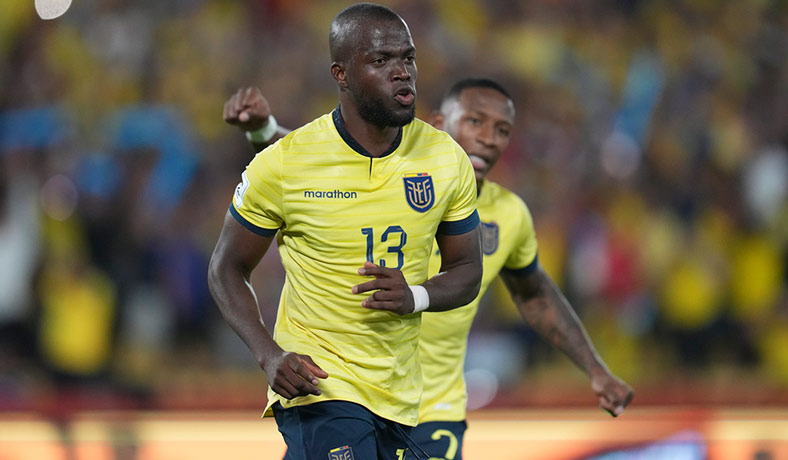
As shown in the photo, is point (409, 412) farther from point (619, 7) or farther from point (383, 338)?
point (619, 7)

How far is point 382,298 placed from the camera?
311cm

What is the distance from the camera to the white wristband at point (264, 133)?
409 centimetres

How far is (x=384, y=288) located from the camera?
3121 mm

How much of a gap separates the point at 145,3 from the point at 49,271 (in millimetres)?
3332

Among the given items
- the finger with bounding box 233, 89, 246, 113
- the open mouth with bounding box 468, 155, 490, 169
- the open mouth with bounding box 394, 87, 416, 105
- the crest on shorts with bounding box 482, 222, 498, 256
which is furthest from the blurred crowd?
the open mouth with bounding box 394, 87, 416, 105

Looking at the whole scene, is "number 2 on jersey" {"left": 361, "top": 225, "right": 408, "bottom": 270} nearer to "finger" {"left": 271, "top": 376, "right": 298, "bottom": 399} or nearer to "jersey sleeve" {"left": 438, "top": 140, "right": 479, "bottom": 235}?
"jersey sleeve" {"left": 438, "top": 140, "right": 479, "bottom": 235}

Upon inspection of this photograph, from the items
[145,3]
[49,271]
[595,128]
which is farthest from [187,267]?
[595,128]

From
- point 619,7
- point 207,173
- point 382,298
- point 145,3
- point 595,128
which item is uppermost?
point 619,7

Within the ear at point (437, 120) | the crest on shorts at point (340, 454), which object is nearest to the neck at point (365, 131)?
the crest on shorts at point (340, 454)

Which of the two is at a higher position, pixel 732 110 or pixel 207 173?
pixel 732 110

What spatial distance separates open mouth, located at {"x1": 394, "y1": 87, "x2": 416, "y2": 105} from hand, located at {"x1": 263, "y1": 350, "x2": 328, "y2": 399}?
86cm

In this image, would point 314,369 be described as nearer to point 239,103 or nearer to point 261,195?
point 261,195

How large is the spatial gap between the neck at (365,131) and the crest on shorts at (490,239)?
1215mm

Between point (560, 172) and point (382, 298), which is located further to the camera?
point (560, 172)
